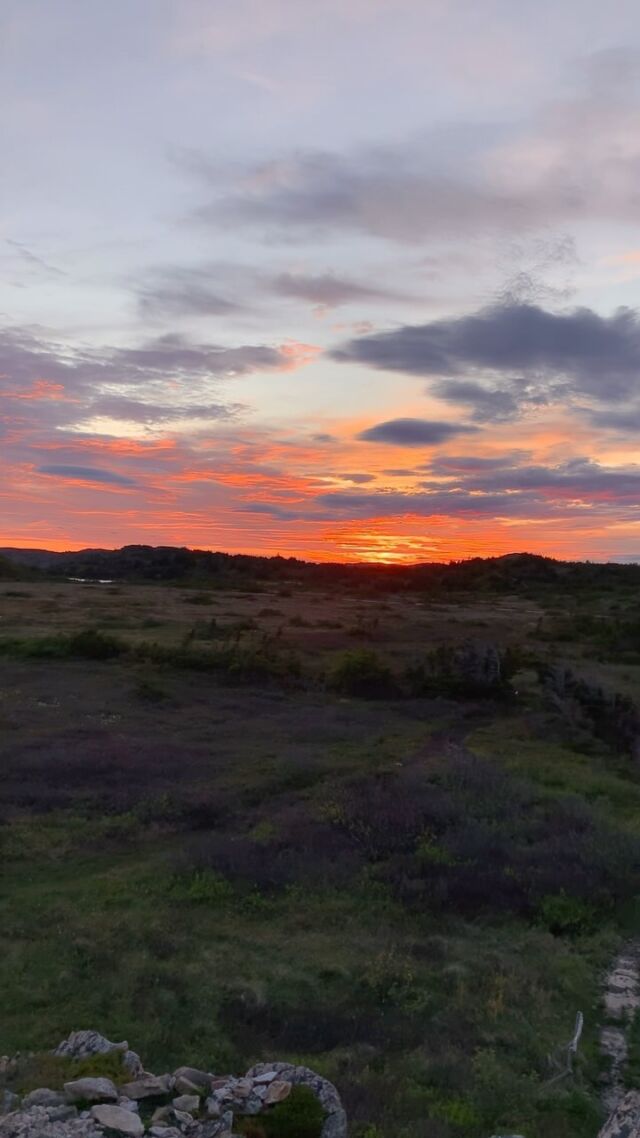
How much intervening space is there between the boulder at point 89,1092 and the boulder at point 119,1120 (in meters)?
0.26

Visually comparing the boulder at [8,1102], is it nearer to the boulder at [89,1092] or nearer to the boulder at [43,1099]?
the boulder at [43,1099]

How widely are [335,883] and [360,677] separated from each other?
20231mm

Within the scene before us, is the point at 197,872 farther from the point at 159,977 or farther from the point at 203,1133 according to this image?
the point at 203,1133

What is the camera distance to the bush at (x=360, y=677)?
3497 cm

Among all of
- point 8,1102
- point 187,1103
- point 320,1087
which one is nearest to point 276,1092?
point 320,1087

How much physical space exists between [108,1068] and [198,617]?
172 feet

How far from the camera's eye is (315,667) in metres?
38.6

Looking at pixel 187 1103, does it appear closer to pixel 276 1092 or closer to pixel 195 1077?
pixel 195 1077

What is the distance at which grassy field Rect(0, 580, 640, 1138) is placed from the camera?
10.0 m

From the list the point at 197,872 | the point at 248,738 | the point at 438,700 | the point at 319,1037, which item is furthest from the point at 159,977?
the point at 438,700

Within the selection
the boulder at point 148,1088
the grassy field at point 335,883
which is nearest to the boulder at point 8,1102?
the boulder at point 148,1088

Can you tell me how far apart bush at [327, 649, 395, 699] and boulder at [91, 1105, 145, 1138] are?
2712cm

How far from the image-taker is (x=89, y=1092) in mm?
8039

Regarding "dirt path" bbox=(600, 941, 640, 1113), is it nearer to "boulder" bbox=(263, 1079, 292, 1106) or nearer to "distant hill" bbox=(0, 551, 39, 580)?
"boulder" bbox=(263, 1079, 292, 1106)
